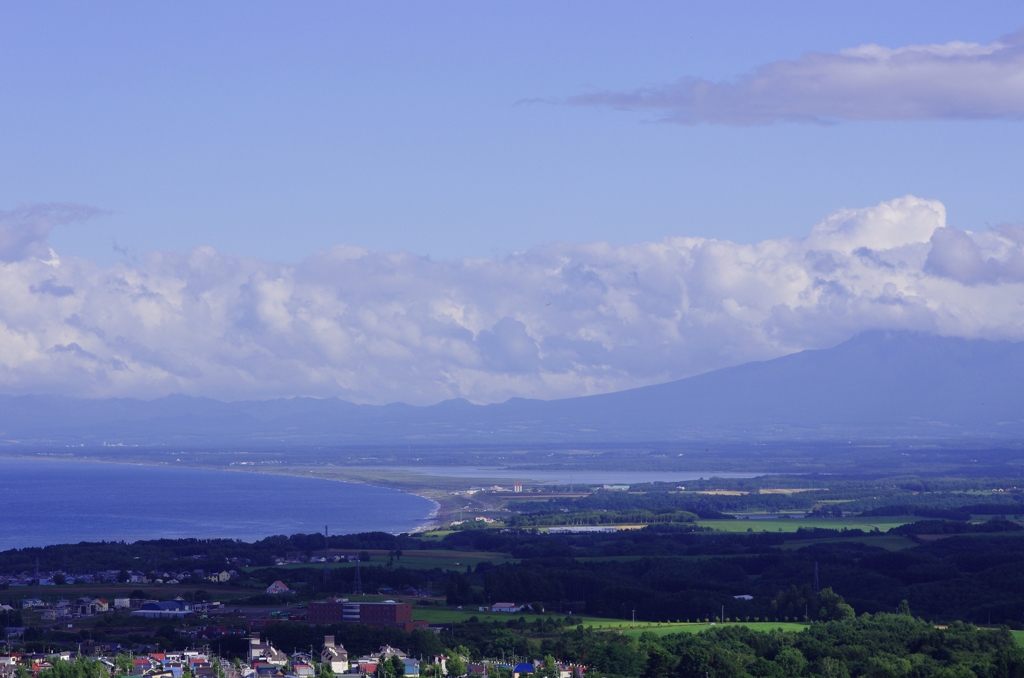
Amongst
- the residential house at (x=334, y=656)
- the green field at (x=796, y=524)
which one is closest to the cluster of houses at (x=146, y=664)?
the residential house at (x=334, y=656)

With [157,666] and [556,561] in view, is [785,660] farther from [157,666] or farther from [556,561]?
[556,561]

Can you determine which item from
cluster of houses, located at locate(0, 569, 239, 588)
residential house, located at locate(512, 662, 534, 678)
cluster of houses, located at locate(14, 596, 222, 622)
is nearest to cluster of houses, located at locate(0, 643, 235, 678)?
residential house, located at locate(512, 662, 534, 678)

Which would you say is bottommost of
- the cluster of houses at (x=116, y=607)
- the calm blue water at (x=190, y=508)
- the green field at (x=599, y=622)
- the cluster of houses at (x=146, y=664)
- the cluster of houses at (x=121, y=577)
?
the green field at (x=599, y=622)

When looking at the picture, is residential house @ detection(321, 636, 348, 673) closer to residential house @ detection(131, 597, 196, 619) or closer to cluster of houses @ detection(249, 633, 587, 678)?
cluster of houses @ detection(249, 633, 587, 678)

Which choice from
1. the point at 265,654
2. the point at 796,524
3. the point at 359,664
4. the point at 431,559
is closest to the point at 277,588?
the point at 431,559

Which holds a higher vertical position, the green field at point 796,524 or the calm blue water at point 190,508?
the calm blue water at point 190,508

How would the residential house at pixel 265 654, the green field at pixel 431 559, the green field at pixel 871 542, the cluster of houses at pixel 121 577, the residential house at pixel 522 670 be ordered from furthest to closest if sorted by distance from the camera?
the green field at pixel 871 542, the green field at pixel 431 559, the cluster of houses at pixel 121 577, the residential house at pixel 265 654, the residential house at pixel 522 670

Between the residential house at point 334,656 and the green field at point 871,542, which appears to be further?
the green field at point 871,542

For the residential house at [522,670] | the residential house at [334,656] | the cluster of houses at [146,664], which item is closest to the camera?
the cluster of houses at [146,664]

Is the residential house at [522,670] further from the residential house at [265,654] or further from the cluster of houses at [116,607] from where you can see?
the cluster of houses at [116,607]
